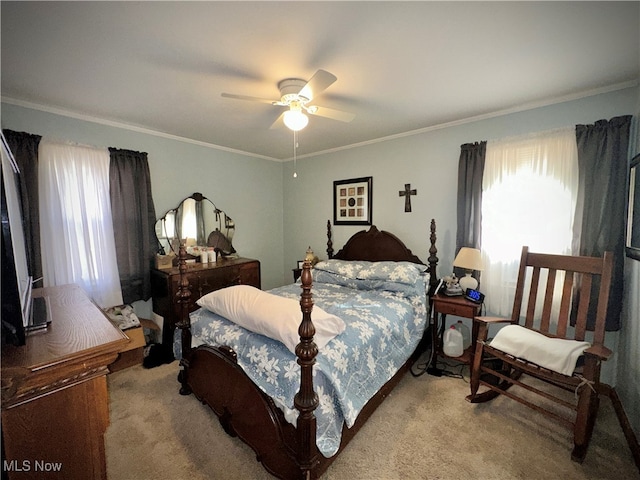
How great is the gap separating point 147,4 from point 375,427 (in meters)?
2.89

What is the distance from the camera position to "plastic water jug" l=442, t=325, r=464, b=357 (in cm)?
262

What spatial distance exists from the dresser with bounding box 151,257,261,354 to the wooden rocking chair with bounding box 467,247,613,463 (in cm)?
276

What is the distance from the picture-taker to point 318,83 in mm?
1647

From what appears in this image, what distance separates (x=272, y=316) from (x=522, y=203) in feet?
8.40

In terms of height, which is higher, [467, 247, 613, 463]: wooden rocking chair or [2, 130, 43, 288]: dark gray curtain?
[2, 130, 43, 288]: dark gray curtain

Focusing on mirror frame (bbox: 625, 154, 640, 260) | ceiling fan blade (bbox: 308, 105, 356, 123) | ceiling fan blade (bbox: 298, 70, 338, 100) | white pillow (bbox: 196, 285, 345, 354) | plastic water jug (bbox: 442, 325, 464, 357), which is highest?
ceiling fan blade (bbox: 298, 70, 338, 100)

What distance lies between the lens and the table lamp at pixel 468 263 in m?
2.58

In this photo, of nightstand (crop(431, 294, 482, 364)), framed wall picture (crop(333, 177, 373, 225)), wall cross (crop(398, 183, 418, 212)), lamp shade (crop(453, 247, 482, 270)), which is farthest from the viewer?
framed wall picture (crop(333, 177, 373, 225))

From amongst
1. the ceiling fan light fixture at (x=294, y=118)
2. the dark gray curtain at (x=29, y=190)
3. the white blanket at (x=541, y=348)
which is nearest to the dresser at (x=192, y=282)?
the dark gray curtain at (x=29, y=190)

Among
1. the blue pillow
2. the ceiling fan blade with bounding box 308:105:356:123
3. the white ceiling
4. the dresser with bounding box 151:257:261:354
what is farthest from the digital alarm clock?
the dresser with bounding box 151:257:261:354

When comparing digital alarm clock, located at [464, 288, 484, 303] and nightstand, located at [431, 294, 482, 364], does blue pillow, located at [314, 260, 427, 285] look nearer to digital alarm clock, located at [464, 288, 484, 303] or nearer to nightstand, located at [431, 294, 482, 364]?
nightstand, located at [431, 294, 482, 364]

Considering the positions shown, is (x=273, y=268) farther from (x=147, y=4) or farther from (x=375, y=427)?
(x=147, y=4)

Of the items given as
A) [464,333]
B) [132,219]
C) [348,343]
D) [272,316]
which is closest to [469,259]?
[464,333]

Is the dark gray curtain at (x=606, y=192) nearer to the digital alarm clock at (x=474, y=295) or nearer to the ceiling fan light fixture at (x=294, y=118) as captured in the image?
the digital alarm clock at (x=474, y=295)
